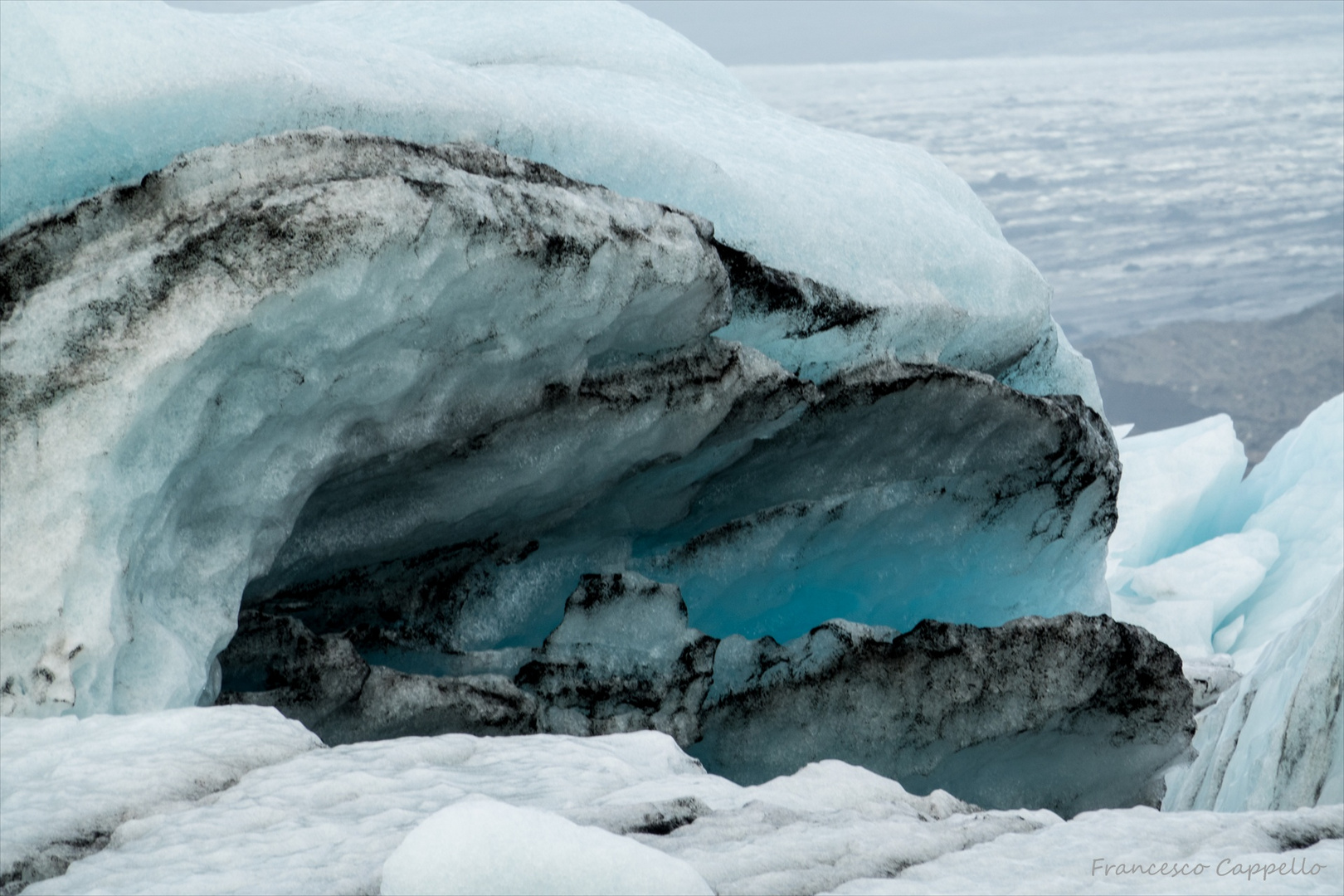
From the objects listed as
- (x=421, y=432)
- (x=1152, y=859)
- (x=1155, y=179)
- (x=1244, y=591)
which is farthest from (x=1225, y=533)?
(x=1155, y=179)

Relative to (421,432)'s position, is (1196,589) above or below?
below

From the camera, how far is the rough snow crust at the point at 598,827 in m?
1.80

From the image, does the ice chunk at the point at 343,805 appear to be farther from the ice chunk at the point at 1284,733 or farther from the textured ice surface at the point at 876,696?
the ice chunk at the point at 1284,733

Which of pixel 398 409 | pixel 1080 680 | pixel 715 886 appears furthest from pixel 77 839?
pixel 1080 680

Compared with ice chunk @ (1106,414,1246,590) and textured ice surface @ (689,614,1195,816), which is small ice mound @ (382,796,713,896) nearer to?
textured ice surface @ (689,614,1195,816)

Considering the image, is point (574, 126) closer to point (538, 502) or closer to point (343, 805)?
point (538, 502)

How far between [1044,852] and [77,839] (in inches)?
66.0

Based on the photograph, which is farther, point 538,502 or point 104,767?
point 538,502

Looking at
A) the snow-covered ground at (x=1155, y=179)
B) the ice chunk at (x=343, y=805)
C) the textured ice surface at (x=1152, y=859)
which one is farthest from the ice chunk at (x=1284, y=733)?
the snow-covered ground at (x=1155, y=179)

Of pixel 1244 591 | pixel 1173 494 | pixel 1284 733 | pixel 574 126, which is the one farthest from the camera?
pixel 1173 494

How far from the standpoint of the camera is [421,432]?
10.5 feet

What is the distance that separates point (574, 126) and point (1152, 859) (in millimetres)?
2656

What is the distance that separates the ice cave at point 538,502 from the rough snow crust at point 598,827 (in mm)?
11

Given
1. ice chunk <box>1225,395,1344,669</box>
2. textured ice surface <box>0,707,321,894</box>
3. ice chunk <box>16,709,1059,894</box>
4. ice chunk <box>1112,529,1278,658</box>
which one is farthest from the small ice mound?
ice chunk <box>1112,529,1278,658</box>
